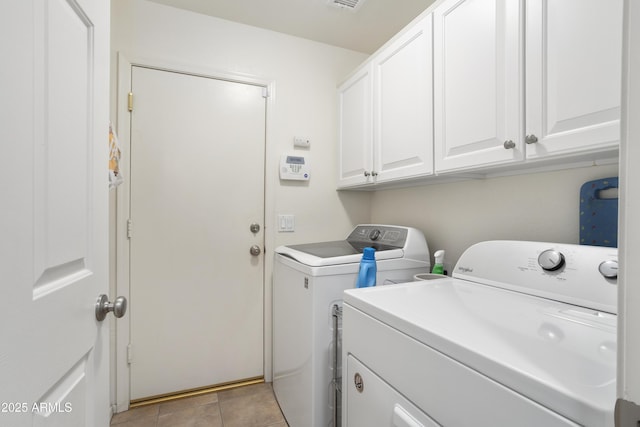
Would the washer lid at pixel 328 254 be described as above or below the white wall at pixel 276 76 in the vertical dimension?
below

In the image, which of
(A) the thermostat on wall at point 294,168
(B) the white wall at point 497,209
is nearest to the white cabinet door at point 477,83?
(B) the white wall at point 497,209

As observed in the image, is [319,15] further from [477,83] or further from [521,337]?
[521,337]

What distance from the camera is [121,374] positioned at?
1.80 m

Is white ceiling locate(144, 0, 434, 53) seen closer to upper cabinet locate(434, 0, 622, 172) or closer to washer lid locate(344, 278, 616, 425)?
upper cabinet locate(434, 0, 622, 172)

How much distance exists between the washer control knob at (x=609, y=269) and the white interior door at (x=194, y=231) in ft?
5.89

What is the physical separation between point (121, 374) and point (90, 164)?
167 centimetres

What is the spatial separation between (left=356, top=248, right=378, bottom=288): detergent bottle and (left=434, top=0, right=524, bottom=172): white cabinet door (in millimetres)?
537

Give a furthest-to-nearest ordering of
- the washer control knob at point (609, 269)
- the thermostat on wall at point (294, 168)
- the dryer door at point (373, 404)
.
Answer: the thermostat on wall at point (294, 168) → the washer control knob at point (609, 269) → the dryer door at point (373, 404)

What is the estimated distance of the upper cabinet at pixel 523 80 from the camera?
0.84 m

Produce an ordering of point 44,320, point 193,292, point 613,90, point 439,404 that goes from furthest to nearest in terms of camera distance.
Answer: point 193,292, point 613,90, point 439,404, point 44,320

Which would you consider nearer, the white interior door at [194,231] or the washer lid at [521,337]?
→ the washer lid at [521,337]

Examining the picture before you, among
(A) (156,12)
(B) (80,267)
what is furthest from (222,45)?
(B) (80,267)

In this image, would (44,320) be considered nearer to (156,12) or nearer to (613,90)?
(613,90)

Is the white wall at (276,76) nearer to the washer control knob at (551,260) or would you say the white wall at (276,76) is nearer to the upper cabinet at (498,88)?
the upper cabinet at (498,88)
